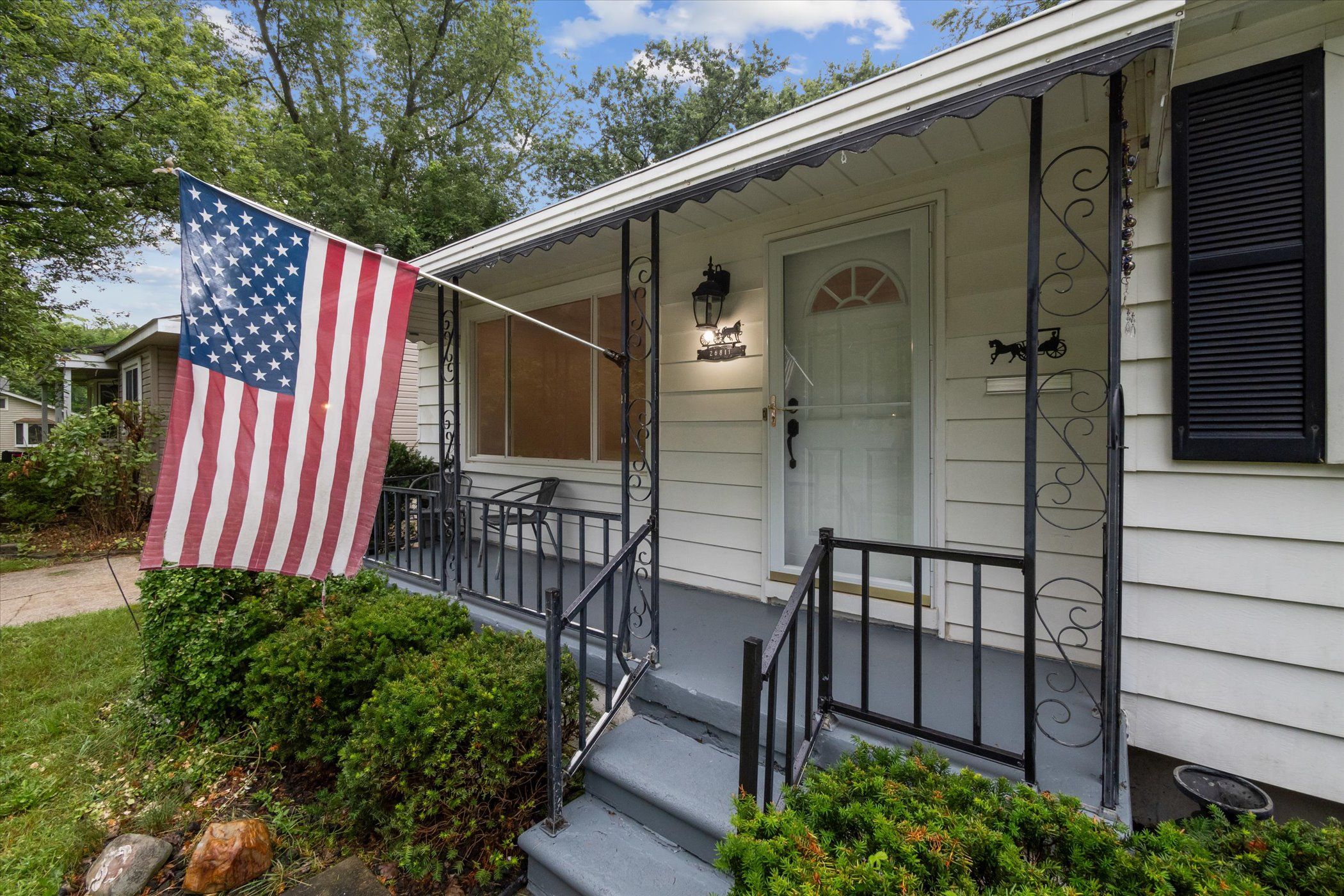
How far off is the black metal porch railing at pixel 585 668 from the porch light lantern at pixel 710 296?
1.63m

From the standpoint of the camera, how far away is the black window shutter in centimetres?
180

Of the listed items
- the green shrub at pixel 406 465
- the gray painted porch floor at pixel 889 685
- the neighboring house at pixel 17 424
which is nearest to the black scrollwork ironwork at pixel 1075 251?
the gray painted porch floor at pixel 889 685

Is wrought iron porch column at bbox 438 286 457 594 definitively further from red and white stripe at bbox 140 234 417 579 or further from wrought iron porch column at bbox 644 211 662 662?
wrought iron porch column at bbox 644 211 662 662

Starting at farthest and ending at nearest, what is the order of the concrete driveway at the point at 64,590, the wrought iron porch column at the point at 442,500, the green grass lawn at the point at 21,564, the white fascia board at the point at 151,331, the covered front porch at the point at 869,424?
the white fascia board at the point at 151,331 → the green grass lawn at the point at 21,564 → the concrete driveway at the point at 64,590 → the wrought iron porch column at the point at 442,500 → the covered front porch at the point at 869,424

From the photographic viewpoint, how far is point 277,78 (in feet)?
40.9

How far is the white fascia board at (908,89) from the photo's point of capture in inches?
60.6

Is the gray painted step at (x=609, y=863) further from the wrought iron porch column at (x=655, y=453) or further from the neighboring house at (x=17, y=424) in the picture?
the neighboring house at (x=17, y=424)

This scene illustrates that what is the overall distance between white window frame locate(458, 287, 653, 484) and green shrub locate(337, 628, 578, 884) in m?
2.04

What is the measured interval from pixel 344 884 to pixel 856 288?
3.53 meters

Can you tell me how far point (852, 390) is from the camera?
3.21 meters

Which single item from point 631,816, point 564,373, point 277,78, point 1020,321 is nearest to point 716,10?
point 277,78

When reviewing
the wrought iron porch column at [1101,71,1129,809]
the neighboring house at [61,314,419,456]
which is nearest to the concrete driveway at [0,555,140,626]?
the neighboring house at [61,314,419,456]

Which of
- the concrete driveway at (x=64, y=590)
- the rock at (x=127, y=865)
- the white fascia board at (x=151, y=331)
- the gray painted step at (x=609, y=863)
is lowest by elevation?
the rock at (x=127, y=865)

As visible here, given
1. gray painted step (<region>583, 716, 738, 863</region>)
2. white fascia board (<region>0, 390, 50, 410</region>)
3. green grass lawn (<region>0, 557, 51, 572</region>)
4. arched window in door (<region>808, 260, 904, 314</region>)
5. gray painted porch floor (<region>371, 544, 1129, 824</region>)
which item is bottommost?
green grass lawn (<region>0, 557, 51, 572</region>)
